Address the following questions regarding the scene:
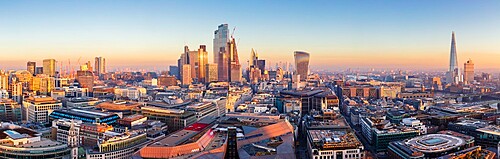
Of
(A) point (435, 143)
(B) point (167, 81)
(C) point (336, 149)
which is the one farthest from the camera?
(B) point (167, 81)

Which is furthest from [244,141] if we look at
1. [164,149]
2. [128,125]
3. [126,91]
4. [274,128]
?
[126,91]

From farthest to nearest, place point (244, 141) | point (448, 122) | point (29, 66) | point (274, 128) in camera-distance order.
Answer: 1. point (29, 66)
2. point (448, 122)
3. point (274, 128)
4. point (244, 141)

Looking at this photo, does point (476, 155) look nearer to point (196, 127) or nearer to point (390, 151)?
point (390, 151)

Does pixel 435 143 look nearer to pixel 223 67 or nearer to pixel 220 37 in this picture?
pixel 223 67

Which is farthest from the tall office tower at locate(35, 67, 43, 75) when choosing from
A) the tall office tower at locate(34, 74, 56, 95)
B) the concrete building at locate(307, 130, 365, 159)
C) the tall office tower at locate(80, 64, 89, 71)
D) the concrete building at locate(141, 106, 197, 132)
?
the concrete building at locate(307, 130, 365, 159)

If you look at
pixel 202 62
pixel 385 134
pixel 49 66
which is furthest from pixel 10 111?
pixel 202 62

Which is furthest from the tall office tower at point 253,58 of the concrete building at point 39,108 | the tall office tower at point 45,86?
the concrete building at point 39,108

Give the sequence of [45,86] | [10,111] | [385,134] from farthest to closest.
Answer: [45,86] → [10,111] → [385,134]
